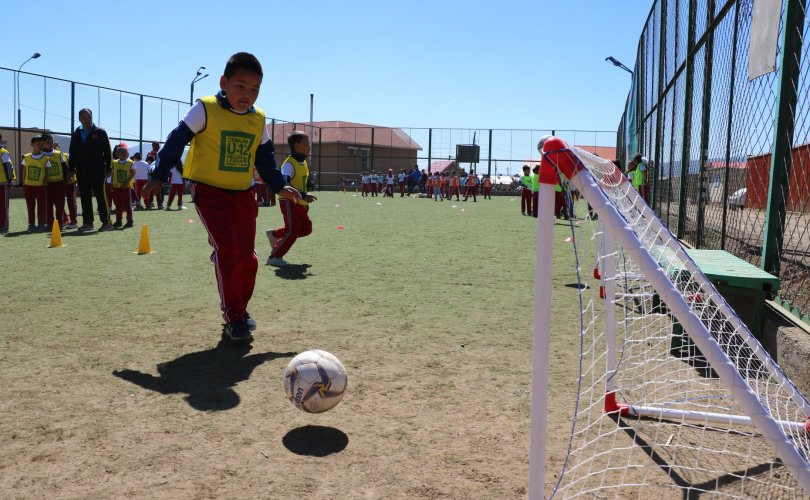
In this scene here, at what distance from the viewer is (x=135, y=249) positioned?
9.20 metres

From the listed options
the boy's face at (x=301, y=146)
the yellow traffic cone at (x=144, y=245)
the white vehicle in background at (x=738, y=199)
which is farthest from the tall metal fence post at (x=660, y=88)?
the yellow traffic cone at (x=144, y=245)

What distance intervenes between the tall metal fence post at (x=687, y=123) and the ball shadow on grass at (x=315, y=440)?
7.05 meters

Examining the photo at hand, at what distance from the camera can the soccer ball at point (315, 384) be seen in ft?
10.0

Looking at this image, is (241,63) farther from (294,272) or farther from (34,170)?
(34,170)

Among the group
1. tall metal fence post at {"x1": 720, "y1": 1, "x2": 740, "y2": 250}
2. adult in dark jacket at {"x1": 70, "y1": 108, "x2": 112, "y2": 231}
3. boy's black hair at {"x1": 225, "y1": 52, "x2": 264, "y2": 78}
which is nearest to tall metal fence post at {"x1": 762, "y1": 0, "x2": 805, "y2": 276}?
tall metal fence post at {"x1": 720, "y1": 1, "x2": 740, "y2": 250}

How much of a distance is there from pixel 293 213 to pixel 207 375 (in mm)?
4243

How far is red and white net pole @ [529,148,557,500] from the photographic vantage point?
6.68ft

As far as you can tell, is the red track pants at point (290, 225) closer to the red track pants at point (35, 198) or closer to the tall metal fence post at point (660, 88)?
the red track pants at point (35, 198)

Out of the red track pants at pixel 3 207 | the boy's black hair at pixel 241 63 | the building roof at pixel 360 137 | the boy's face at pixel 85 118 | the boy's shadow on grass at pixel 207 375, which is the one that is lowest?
the boy's shadow on grass at pixel 207 375

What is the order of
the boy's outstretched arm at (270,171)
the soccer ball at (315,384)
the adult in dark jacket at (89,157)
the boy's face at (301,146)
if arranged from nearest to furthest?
the soccer ball at (315,384) → the boy's outstretched arm at (270,171) → the boy's face at (301,146) → the adult in dark jacket at (89,157)

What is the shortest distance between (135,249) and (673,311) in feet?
28.4

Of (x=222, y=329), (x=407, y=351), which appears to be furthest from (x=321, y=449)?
(x=222, y=329)

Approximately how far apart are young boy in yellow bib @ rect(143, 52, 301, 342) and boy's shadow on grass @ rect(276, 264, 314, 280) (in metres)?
2.44

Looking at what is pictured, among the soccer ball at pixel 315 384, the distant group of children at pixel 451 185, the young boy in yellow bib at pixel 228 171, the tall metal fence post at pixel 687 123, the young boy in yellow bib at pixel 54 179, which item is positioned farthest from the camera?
the distant group of children at pixel 451 185
